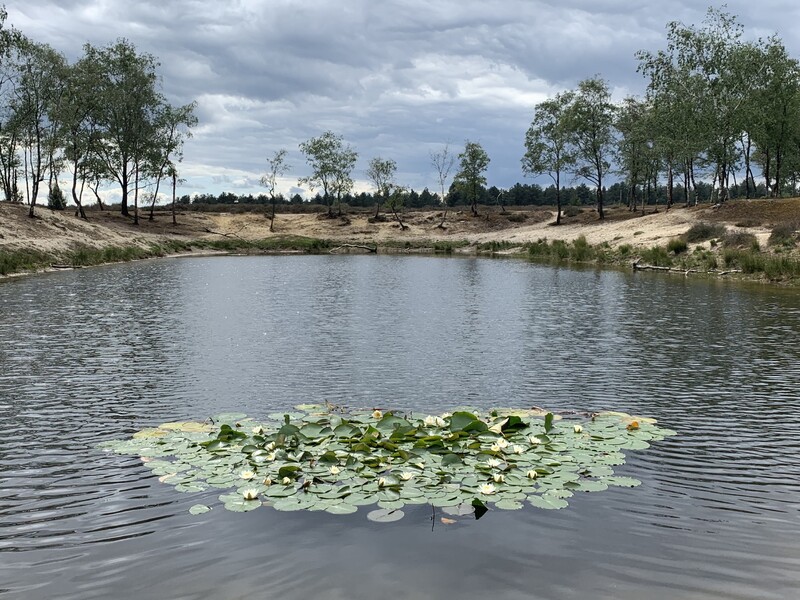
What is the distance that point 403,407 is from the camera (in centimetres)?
1296

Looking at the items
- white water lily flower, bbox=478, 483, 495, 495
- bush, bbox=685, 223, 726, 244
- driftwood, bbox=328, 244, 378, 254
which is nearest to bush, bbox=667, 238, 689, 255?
bush, bbox=685, 223, 726, 244

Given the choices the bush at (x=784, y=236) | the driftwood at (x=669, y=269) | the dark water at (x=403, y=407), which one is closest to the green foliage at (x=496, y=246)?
the driftwood at (x=669, y=269)

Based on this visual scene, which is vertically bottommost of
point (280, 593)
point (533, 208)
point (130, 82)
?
point (280, 593)

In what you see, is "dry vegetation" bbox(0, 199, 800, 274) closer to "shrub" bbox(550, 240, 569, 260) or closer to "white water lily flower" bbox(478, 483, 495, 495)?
"shrub" bbox(550, 240, 569, 260)

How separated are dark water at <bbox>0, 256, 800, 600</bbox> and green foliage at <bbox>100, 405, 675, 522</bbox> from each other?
0.27 m

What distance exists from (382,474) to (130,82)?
79306mm

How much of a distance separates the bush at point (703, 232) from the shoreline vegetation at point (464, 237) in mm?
68

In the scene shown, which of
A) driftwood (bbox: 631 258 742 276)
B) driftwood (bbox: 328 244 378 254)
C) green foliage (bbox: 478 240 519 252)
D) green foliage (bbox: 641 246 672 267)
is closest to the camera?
driftwood (bbox: 631 258 742 276)

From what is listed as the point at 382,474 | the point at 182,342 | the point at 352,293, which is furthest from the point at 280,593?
the point at 352,293

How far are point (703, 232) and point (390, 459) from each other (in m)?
48.1

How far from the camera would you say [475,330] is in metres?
22.8

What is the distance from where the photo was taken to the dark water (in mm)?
6672

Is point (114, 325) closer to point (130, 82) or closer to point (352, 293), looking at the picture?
point (352, 293)

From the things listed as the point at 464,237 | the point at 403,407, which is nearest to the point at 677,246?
the point at 403,407
